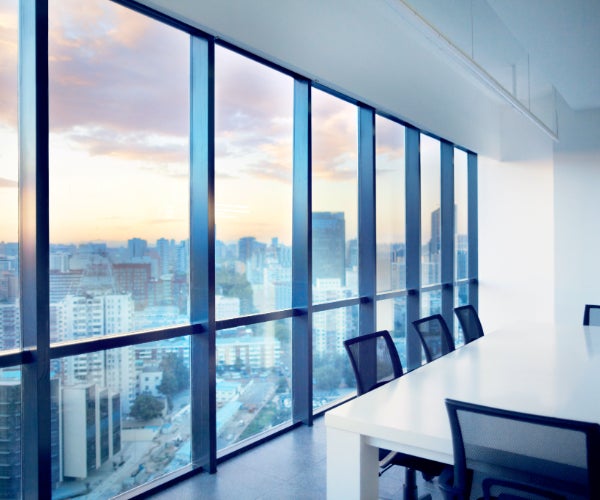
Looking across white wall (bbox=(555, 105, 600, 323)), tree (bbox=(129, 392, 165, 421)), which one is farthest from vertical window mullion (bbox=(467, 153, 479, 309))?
tree (bbox=(129, 392, 165, 421))

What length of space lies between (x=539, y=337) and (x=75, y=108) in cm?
380

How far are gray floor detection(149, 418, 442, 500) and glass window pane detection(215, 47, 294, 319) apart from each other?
103 cm

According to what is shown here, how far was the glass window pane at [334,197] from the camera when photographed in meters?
4.38

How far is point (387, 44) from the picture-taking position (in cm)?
473

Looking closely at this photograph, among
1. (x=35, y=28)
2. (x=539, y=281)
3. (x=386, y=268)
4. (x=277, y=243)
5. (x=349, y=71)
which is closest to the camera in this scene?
(x=35, y=28)

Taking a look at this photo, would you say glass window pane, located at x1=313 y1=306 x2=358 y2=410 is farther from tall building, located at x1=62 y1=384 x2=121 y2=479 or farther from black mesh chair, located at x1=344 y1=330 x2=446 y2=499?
tall building, located at x1=62 y1=384 x2=121 y2=479

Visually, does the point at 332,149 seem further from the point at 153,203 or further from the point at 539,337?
the point at 539,337

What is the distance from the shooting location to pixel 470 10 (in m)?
4.55

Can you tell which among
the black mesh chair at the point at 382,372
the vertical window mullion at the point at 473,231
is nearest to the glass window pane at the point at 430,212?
the vertical window mullion at the point at 473,231

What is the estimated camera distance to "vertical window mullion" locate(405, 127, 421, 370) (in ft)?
19.5

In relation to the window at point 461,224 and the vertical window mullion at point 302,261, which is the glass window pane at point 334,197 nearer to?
the vertical window mullion at point 302,261

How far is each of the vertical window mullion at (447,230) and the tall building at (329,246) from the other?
2783 mm

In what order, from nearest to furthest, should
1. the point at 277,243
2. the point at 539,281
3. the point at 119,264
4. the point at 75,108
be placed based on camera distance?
the point at 75,108 < the point at 119,264 < the point at 277,243 < the point at 539,281

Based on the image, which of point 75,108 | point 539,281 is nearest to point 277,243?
point 75,108
